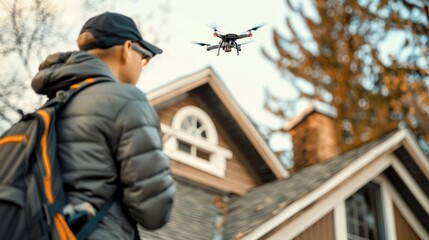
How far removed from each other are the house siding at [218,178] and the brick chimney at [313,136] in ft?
6.48

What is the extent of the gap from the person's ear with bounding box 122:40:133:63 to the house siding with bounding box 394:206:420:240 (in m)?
7.95

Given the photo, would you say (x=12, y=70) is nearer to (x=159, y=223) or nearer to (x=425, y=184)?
(x=425, y=184)

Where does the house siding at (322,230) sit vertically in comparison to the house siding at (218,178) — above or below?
below

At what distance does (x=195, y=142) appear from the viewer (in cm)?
1143

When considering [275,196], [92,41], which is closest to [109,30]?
[92,41]

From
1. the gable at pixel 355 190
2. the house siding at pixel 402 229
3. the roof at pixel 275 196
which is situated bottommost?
the house siding at pixel 402 229

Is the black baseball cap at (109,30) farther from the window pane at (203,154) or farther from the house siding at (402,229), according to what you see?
the window pane at (203,154)

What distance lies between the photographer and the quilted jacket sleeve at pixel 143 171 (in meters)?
2.28

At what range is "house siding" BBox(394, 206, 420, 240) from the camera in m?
9.75

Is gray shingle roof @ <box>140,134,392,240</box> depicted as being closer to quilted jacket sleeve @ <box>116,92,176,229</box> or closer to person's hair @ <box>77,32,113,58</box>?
person's hair @ <box>77,32,113,58</box>

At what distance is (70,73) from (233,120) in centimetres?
978

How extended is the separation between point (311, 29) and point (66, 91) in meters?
17.1

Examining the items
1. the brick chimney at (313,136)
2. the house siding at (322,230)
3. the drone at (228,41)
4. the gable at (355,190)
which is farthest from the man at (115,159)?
the brick chimney at (313,136)

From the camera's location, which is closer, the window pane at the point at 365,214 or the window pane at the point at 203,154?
the window pane at the point at 365,214
